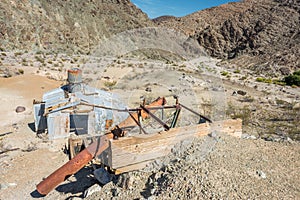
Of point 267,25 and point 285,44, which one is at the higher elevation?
point 267,25

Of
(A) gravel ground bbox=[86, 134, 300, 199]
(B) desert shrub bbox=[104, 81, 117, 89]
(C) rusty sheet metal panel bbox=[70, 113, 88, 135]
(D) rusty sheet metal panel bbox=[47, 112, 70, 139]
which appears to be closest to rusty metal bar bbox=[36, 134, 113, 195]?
(A) gravel ground bbox=[86, 134, 300, 199]

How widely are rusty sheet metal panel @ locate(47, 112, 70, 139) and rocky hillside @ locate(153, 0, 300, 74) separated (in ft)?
94.2

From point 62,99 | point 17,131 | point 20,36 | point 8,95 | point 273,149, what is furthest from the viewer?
point 20,36

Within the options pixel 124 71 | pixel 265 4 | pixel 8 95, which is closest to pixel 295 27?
pixel 265 4

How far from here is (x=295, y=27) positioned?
44312mm

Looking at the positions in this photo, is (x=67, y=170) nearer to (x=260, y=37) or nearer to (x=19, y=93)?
(x=19, y=93)

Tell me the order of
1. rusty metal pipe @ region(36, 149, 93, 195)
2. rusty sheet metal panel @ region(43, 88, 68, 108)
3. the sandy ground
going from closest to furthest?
1. rusty metal pipe @ region(36, 149, 93, 195)
2. rusty sheet metal panel @ region(43, 88, 68, 108)
3. the sandy ground

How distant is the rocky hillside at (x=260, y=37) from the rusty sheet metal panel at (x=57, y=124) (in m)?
28.7

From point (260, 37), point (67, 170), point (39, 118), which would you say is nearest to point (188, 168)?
point (67, 170)

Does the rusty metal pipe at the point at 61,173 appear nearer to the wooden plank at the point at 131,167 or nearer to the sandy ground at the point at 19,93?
the wooden plank at the point at 131,167

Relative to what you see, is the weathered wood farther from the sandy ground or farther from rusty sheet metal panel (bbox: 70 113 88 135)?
the sandy ground

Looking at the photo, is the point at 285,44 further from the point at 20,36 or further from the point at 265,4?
the point at 20,36

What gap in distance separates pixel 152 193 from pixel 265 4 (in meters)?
70.0

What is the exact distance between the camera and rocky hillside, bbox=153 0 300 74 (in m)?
34.1
